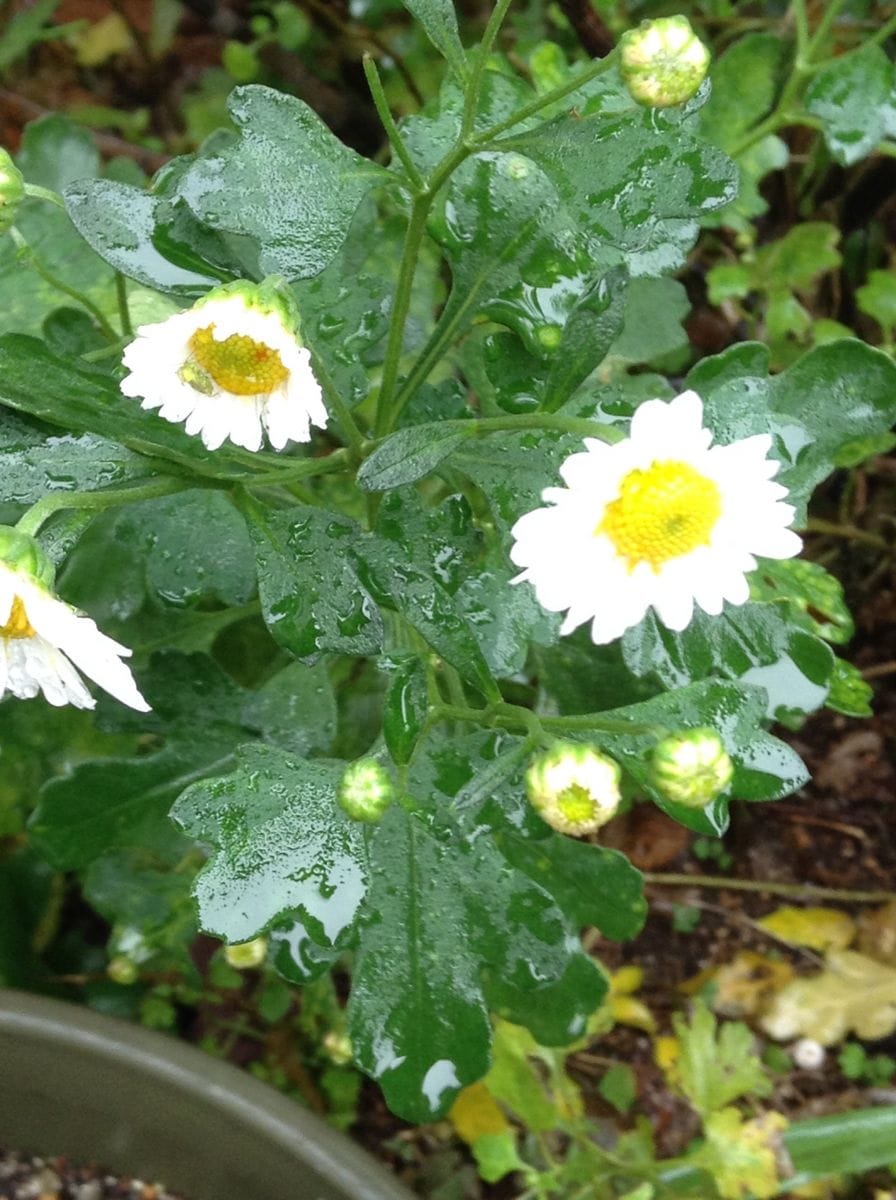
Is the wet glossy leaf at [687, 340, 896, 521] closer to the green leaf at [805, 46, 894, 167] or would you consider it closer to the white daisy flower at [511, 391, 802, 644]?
the white daisy flower at [511, 391, 802, 644]

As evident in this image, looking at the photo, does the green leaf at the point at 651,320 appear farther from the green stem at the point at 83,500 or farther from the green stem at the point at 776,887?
the green stem at the point at 776,887

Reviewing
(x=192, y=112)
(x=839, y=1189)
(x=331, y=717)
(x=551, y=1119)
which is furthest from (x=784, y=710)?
(x=192, y=112)

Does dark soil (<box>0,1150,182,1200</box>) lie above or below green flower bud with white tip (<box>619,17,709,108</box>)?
below

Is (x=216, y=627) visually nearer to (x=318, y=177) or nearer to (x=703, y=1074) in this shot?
(x=318, y=177)

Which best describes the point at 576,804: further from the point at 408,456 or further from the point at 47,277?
the point at 47,277

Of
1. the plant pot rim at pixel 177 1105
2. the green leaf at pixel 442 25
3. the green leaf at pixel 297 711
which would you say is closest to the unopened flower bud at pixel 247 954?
the plant pot rim at pixel 177 1105

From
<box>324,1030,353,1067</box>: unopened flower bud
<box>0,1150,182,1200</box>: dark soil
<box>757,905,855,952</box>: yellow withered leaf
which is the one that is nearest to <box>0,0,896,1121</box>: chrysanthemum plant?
<box>324,1030,353,1067</box>: unopened flower bud
